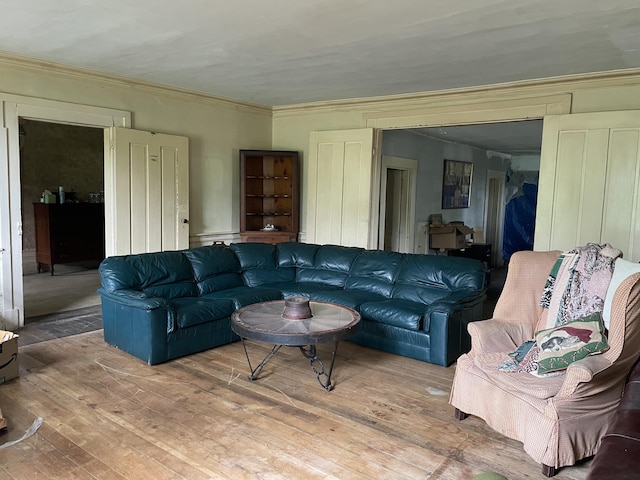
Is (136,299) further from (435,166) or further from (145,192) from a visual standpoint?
(435,166)

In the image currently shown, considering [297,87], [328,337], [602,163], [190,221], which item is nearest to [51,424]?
[328,337]

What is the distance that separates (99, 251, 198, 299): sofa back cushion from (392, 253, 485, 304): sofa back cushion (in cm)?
200

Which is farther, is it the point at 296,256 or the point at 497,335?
the point at 296,256

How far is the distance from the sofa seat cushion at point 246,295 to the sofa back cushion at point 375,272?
0.80 metres

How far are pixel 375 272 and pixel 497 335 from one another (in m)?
1.94

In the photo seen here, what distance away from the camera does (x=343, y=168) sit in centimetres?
625

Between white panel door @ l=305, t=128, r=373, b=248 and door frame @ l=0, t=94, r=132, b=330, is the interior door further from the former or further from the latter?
white panel door @ l=305, t=128, r=373, b=248

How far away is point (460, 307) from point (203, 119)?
4.08 meters

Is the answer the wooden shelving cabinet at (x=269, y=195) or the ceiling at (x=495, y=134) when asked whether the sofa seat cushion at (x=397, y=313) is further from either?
the ceiling at (x=495, y=134)

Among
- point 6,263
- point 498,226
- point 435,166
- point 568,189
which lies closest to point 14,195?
point 6,263

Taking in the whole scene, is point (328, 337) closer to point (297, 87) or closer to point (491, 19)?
point (491, 19)

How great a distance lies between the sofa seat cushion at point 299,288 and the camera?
470 cm

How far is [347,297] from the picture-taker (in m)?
4.39

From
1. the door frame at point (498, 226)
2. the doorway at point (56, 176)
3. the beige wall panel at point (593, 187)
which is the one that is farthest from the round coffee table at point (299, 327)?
the door frame at point (498, 226)
